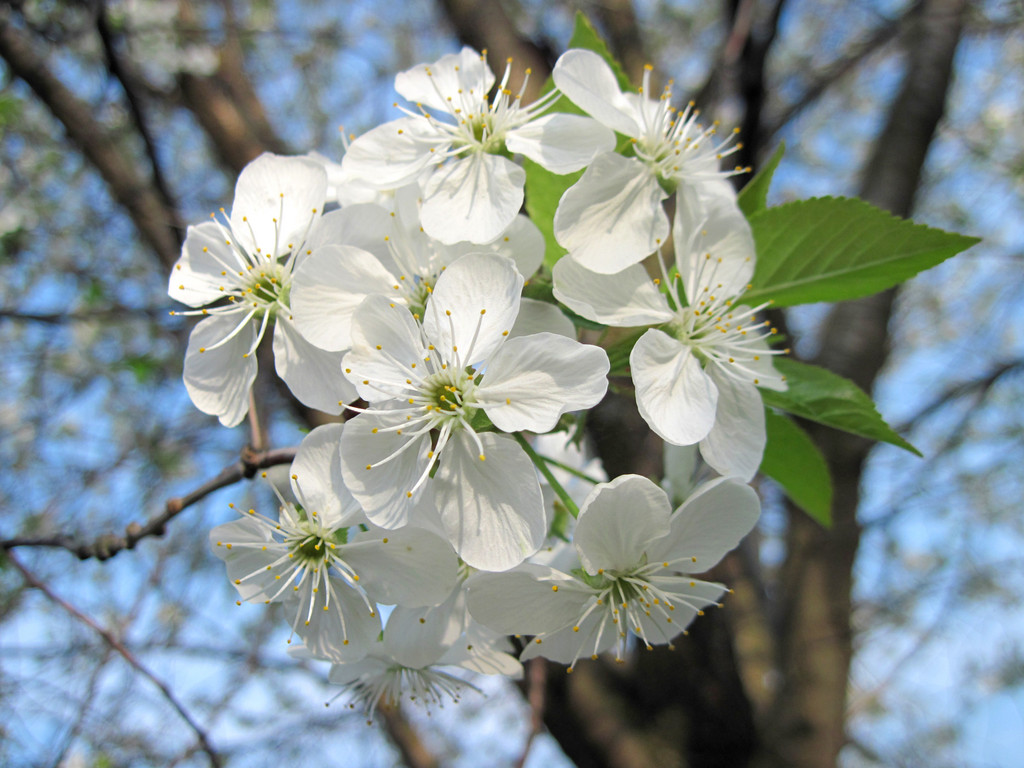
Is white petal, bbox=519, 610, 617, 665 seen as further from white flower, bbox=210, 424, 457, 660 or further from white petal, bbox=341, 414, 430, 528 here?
white petal, bbox=341, 414, 430, 528

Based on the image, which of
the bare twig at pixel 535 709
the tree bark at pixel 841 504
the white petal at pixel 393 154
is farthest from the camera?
the tree bark at pixel 841 504

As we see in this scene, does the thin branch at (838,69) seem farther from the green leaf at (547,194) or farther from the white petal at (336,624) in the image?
the white petal at (336,624)

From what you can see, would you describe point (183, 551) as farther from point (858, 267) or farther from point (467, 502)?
point (858, 267)

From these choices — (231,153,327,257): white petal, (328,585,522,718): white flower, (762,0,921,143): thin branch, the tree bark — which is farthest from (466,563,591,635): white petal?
(762,0,921,143): thin branch

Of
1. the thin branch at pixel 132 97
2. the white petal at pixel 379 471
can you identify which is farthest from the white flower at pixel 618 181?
the thin branch at pixel 132 97

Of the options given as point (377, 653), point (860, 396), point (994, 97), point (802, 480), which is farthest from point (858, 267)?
point (994, 97)
